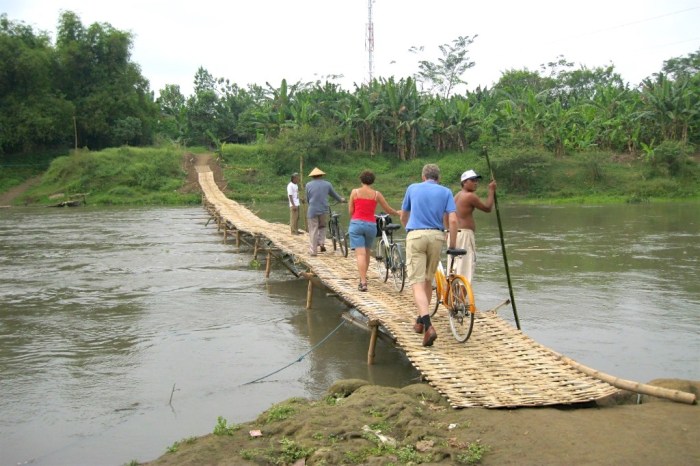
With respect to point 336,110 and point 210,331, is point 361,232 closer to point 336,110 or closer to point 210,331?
point 210,331

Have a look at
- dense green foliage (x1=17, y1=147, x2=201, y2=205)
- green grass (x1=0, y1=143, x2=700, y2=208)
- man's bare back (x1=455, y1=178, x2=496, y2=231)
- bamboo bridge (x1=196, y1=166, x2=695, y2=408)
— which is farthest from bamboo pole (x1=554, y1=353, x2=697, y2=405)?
dense green foliage (x1=17, y1=147, x2=201, y2=205)

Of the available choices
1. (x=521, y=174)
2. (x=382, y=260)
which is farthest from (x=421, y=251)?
(x=521, y=174)

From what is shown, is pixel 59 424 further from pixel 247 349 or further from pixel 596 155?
pixel 596 155

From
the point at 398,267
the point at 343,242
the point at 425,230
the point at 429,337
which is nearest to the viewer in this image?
the point at 429,337

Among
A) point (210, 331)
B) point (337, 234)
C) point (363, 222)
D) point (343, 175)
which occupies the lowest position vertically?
point (210, 331)

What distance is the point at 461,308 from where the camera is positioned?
598cm

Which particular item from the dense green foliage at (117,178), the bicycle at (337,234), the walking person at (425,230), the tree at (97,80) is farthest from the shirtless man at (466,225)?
the tree at (97,80)

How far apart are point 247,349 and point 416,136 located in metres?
29.5

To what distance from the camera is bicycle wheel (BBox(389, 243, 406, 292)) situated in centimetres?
775

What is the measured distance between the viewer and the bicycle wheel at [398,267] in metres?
7.75

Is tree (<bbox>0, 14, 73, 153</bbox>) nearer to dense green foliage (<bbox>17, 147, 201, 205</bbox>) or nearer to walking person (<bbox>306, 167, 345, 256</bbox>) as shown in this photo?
dense green foliage (<bbox>17, 147, 201, 205</bbox>)

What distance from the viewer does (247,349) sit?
24.3ft

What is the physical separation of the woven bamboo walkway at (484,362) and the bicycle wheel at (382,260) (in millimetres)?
414

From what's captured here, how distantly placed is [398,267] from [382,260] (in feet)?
2.70
